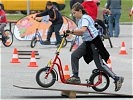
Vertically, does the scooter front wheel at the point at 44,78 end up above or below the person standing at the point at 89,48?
below

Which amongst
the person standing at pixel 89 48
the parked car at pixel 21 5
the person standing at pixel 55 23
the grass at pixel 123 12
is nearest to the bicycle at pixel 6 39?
the person standing at pixel 55 23

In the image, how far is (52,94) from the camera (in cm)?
1207

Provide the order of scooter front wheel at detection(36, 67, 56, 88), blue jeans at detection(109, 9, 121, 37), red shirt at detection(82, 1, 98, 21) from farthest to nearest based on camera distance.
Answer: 1. blue jeans at detection(109, 9, 121, 37)
2. red shirt at detection(82, 1, 98, 21)
3. scooter front wheel at detection(36, 67, 56, 88)

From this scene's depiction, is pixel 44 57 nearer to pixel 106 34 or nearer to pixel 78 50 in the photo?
pixel 106 34

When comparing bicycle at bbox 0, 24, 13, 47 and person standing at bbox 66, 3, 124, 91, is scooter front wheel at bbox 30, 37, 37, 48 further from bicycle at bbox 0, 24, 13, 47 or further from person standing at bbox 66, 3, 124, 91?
person standing at bbox 66, 3, 124, 91

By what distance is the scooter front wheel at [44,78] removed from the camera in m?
12.5

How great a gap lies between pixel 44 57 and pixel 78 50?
7.17 m

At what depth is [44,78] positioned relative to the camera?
491 inches

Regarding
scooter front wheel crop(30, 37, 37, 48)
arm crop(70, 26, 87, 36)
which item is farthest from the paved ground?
arm crop(70, 26, 87, 36)

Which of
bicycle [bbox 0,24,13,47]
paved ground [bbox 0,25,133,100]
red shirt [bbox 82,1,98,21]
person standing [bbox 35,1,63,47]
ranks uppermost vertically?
red shirt [bbox 82,1,98,21]

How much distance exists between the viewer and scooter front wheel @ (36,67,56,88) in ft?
40.9

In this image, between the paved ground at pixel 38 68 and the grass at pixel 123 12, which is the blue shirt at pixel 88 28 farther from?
the grass at pixel 123 12

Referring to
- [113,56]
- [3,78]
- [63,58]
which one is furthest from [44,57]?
[3,78]

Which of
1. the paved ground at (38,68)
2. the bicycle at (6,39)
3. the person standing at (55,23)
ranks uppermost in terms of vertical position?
the person standing at (55,23)
